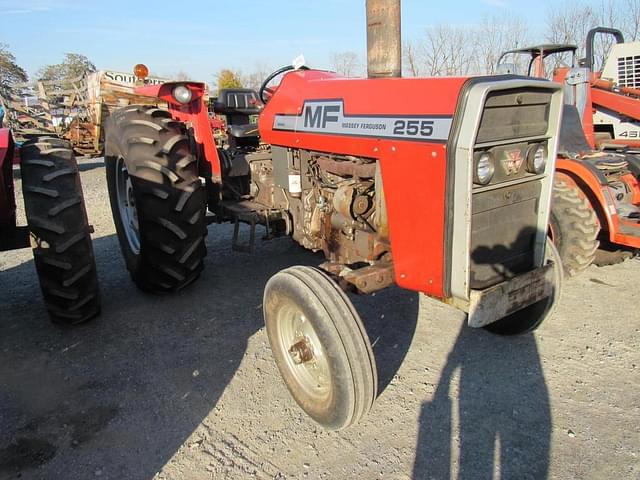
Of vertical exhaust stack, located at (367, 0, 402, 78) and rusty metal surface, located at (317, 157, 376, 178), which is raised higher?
vertical exhaust stack, located at (367, 0, 402, 78)

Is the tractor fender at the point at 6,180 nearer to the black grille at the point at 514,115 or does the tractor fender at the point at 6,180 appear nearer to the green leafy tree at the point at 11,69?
the black grille at the point at 514,115

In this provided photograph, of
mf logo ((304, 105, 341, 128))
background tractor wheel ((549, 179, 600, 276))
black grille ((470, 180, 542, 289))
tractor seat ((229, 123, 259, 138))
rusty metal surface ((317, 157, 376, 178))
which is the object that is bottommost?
background tractor wheel ((549, 179, 600, 276))

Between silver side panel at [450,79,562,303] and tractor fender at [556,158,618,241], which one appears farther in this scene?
tractor fender at [556,158,618,241]

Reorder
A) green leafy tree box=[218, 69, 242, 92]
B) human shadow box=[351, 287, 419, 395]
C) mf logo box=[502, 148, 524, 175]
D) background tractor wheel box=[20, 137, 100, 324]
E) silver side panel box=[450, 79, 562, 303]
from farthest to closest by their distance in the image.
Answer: green leafy tree box=[218, 69, 242, 92] < background tractor wheel box=[20, 137, 100, 324] < human shadow box=[351, 287, 419, 395] < mf logo box=[502, 148, 524, 175] < silver side panel box=[450, 79, 562, 303]

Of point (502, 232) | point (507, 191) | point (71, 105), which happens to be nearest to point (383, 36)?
point (507, 191)

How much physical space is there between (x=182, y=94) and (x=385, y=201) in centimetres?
234

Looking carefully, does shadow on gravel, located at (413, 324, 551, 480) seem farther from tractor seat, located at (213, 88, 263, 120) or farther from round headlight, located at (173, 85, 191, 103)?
tractor seat, located at (213, 88, 263, 120)

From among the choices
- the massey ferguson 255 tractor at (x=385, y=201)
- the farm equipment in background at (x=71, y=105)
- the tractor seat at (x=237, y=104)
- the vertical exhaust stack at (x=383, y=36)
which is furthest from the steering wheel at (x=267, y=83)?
the farm equipment in background at (x=71, y=105)

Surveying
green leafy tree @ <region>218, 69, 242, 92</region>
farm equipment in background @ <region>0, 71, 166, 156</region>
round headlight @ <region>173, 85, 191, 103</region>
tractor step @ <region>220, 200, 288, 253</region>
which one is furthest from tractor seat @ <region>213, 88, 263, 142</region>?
green leafy tree @ <region>218, 69, 242, 92</region>

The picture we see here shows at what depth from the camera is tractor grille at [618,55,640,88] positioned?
7.22 m

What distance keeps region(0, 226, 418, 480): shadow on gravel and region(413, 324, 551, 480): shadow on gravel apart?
40 centimetres

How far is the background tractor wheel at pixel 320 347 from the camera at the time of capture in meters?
2.31

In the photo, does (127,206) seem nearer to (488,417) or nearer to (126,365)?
(126,365)

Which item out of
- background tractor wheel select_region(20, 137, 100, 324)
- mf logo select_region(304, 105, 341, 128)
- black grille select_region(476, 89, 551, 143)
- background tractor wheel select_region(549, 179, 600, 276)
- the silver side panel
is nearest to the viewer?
the silver side panel
